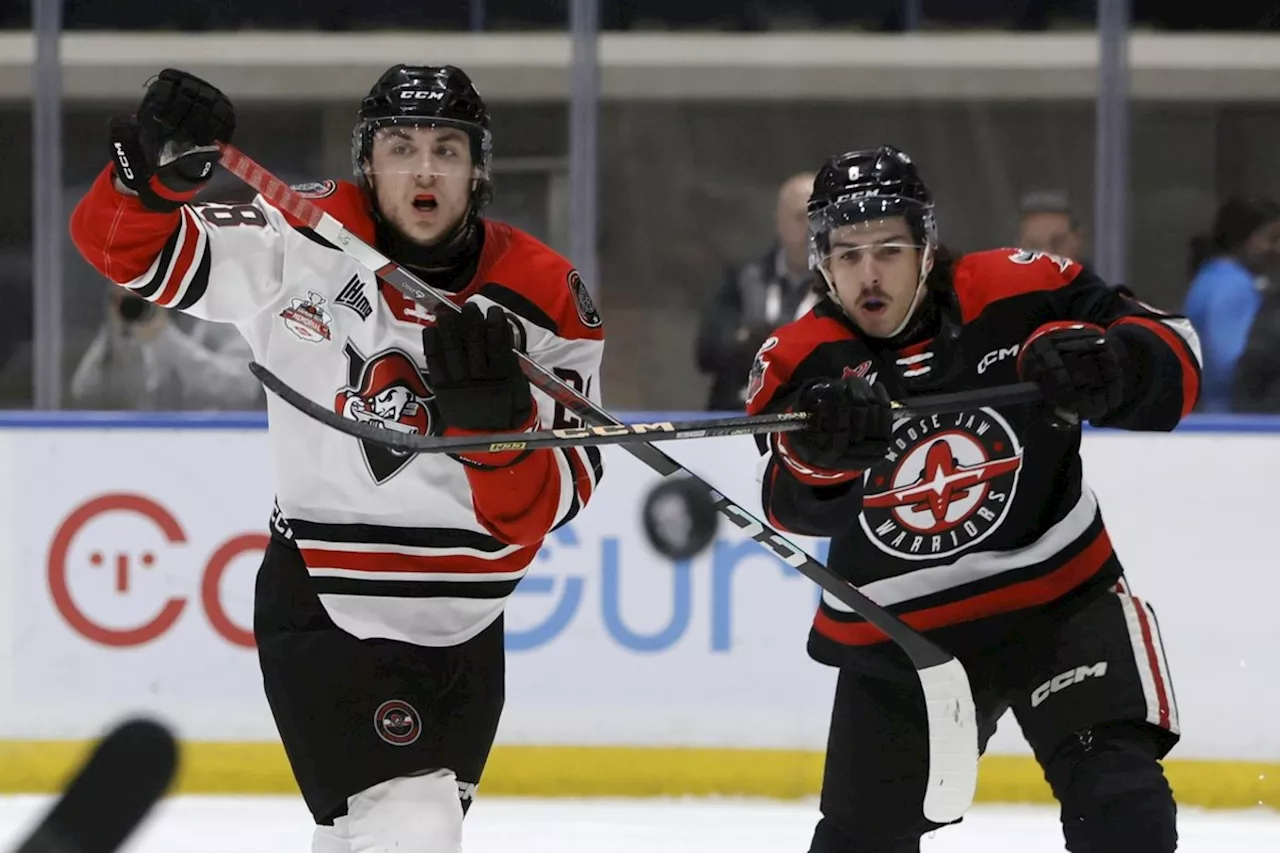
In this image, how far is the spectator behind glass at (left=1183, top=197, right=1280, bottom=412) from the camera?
13.7 ft

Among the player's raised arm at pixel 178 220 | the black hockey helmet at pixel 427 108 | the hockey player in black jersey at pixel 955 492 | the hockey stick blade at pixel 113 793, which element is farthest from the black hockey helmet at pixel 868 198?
the hockey stick blade at pixel 113 793

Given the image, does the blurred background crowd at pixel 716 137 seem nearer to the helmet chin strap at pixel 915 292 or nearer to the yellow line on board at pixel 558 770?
the yellow line on board at pixel 558 770

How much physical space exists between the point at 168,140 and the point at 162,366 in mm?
2123

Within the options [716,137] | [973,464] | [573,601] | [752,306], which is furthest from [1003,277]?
[716,137]

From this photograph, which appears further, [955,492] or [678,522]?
[678,522]

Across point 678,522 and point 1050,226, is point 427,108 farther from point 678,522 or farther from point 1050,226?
point 1050,226

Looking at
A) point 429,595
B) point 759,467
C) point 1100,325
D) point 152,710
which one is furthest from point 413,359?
point 152,710

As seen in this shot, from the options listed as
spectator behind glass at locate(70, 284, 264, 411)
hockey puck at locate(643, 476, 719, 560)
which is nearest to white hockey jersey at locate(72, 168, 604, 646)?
hockey puck at locate(643, 476, 719, 560)

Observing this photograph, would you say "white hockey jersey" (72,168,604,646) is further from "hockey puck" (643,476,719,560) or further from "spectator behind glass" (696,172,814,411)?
"spectator behind glass" (696,172,814,411)

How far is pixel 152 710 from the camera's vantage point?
12.5 ft

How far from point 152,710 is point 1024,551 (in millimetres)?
2081

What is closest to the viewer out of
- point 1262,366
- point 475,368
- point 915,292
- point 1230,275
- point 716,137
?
point 475,368

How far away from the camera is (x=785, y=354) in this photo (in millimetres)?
2365

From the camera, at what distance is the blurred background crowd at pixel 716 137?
4.25 m
